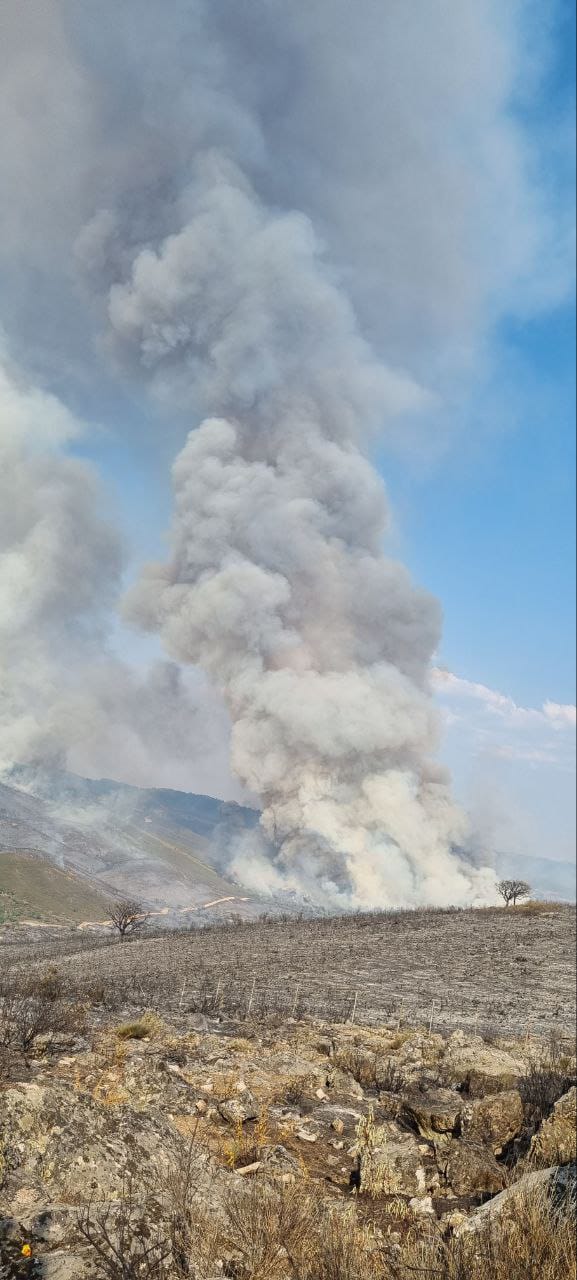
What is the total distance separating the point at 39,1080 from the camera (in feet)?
17.2

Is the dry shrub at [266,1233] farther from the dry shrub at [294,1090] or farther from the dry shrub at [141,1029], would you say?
the dry shrub at [141,1029]

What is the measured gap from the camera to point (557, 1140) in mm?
5715

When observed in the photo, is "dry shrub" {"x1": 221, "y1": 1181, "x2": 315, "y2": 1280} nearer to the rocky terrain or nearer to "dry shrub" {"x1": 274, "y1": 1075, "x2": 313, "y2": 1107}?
the rocky terrain

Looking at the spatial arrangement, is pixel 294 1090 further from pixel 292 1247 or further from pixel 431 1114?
pixel 292 1247

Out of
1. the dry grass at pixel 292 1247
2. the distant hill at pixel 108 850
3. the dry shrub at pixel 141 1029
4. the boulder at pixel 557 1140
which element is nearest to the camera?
the dry grass at pixel 292 1247

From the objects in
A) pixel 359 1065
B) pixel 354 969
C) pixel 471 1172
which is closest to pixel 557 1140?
pixel 471 1172

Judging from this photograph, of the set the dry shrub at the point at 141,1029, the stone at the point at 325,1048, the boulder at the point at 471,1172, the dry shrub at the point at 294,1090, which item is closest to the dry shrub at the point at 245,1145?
the dry shrub at the point at 294,1090

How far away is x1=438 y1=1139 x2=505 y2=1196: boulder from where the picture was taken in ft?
17.4

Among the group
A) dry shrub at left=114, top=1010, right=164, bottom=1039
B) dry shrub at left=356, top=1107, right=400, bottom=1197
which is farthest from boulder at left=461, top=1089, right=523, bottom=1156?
dry shrub at left=114, top=1010, right=164, bottom=1039

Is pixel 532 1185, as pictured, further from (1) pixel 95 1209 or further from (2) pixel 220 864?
(2) pixel 220 864

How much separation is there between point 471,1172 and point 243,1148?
6.39 feet

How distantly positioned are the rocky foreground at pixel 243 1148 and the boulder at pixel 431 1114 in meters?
0.02

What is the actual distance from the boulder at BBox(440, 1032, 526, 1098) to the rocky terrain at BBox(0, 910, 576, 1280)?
0.03 metres

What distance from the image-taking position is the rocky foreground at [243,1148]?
141 inches
